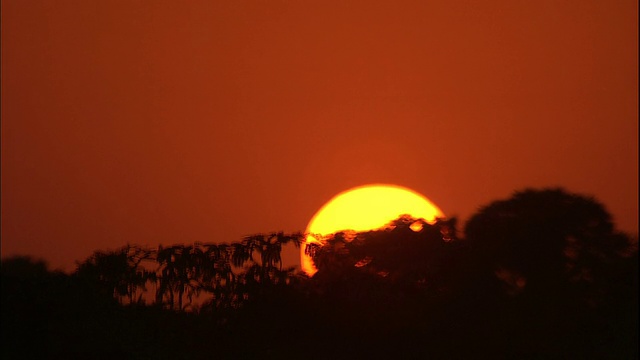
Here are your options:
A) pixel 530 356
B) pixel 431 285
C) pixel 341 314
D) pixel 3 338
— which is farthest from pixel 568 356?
pixel 3 338

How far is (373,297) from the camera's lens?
38.8 meters

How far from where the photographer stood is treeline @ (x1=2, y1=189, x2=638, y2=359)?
32344mm

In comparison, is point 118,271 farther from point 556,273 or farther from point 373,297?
point 556,273

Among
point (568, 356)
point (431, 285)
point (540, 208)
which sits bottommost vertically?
point (568, 356)

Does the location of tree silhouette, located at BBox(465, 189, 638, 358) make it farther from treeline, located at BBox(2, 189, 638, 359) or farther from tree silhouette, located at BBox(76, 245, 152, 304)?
tree silhouette, located at BBox(76, 245, 152, 304)

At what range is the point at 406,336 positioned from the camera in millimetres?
37000

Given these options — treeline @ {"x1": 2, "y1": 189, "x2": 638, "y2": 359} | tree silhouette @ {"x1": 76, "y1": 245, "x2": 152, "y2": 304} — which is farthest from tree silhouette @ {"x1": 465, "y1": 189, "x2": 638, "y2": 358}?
tree silhouette @ {"x1": 76, "y1": 245, "x2": 152, "y2": 304}

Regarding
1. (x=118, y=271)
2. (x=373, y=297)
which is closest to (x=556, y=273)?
(x=373, y=297)

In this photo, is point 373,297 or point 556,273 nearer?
point 373,297

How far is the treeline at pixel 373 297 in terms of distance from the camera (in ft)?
106

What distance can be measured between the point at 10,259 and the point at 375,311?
4019 cm

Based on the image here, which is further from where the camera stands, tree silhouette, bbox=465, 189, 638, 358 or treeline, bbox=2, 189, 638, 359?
tree silhouette, bbox=465, 189, 638, 358

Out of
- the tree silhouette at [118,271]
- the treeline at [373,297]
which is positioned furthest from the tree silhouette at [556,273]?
the tree silhouette at [118,271]

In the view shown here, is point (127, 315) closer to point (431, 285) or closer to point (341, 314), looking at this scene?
point (341, 314)
